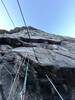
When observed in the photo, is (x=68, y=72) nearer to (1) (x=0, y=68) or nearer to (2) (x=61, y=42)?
(1) (x=0, y=68)

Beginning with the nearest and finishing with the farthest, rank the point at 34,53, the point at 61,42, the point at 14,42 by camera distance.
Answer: the point at 34,53 → the point at 14,42 → the point at 61,42

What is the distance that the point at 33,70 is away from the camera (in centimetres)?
711

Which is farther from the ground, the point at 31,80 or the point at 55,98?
the point at 31,80

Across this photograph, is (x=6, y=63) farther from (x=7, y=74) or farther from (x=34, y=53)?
(x=34, y=53)

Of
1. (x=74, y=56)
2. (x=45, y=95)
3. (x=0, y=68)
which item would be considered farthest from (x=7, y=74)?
(x=74, y=56)

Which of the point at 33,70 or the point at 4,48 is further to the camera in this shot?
the point at 4,48

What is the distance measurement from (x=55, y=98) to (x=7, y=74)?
67.7 inches

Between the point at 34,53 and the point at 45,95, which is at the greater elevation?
the point at 34,53

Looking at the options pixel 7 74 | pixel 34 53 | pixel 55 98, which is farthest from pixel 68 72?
pixel 7 74

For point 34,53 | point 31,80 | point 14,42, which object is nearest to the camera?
point 31,80

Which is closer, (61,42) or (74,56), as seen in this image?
(74,56)

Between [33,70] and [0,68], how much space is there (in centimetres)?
110

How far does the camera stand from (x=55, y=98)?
7.34m

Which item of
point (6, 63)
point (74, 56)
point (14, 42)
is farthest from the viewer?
point (14, 42)
